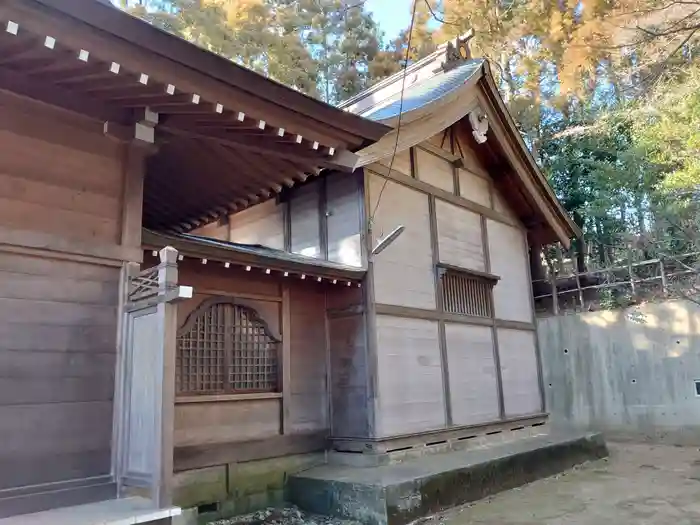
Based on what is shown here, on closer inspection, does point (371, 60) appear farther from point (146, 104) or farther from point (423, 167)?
point (146, 104)

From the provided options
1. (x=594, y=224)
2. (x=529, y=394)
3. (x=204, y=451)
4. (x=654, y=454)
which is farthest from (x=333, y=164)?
(x=594, y=224)

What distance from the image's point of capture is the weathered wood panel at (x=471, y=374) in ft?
24.6

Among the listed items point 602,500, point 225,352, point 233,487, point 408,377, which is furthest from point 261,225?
point 602,500

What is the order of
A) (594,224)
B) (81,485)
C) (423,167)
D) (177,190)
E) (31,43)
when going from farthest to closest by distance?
(594,224) → (423,167) → (177,190) → (81,485) → (31,43)

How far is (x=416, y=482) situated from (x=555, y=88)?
555 inches

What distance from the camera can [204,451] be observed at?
209 inches

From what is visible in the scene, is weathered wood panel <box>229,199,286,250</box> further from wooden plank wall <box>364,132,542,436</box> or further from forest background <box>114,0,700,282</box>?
forest background <box>114,0,700,282</box>

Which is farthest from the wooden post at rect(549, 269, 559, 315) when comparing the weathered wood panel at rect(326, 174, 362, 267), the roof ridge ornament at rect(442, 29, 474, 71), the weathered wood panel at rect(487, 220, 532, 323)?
the weathered wood panel at rect(326, 174, 362, 267)

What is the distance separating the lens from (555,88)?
16.2 metres

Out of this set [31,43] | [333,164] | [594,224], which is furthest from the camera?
[594,224]

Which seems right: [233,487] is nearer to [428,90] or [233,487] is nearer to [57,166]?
[57,166]

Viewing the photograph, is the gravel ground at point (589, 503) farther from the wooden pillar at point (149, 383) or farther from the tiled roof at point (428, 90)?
the tiled roof at point (428, 90)

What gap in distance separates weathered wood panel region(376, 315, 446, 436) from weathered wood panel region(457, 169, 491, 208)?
239 centimetres

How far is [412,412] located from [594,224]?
9.73 m
